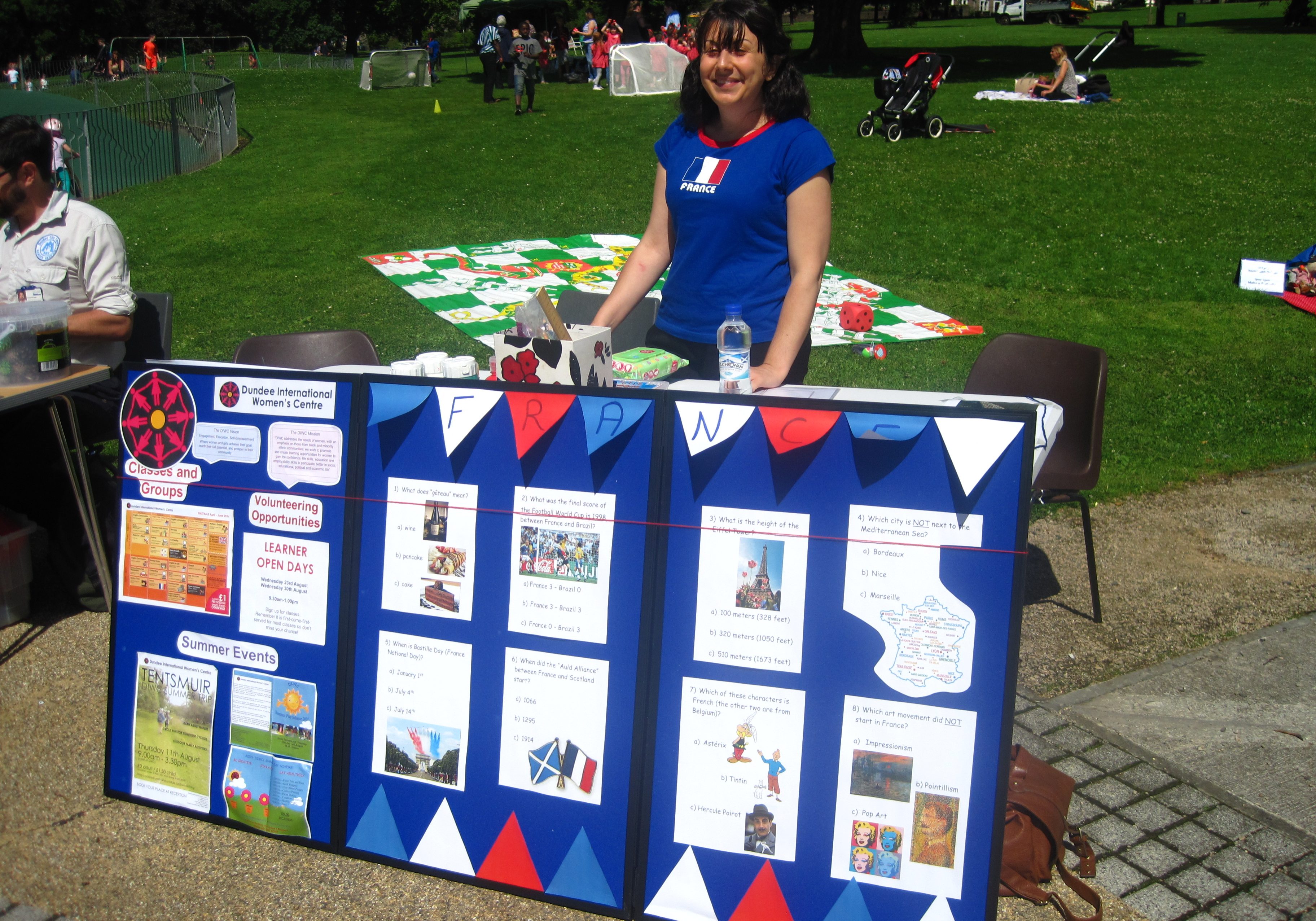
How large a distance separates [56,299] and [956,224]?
9.93 metres

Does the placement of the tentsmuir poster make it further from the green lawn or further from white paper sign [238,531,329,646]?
the green lawn

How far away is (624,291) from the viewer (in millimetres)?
3367

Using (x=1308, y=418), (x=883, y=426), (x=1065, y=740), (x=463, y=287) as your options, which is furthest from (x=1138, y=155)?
(x=883, y=426)

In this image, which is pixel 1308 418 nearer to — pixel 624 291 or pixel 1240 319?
pixel 1240 319

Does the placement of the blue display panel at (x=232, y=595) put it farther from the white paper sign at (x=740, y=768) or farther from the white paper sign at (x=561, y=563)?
the white paper sign at (x=740, y=768)

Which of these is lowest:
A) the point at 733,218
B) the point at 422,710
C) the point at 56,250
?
the point at 422,710

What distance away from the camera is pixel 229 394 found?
271cm

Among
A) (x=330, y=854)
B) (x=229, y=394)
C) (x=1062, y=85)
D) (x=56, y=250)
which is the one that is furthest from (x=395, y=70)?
(x=330, y=854)

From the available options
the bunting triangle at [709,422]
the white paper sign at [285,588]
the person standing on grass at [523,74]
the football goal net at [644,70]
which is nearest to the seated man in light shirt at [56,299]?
the white paper sign at [285,588]

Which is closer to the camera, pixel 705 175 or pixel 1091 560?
pixel 705 175

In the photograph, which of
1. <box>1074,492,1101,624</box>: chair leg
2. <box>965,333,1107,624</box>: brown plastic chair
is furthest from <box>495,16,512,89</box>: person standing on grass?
<box>1074,492,1101,624</box>: chair leg

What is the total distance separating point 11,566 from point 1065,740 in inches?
156

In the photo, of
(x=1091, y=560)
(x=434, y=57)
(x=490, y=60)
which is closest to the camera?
(x=1091, y=560)

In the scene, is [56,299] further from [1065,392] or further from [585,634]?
[1065,392]
